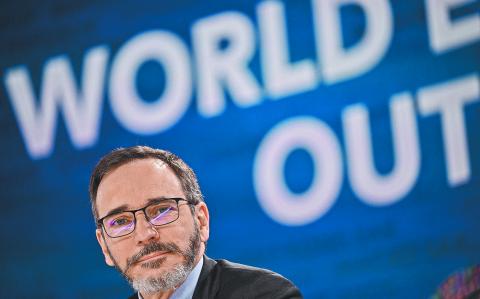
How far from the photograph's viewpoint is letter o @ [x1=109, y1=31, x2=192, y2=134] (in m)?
4.19

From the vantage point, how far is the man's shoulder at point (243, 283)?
2.10m

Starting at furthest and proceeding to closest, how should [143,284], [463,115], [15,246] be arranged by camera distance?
1. [15,246]
2. [463,115]
3. [143,284]

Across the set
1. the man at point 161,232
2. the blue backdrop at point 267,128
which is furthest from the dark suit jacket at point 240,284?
the blue backdrop at point 267,128

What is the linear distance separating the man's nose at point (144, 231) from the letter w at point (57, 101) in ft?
7.72

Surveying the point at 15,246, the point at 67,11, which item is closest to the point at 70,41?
the point at 67,11

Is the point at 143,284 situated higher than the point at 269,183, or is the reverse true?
the point at 269,183

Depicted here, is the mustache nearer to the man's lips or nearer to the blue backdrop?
the man's lips

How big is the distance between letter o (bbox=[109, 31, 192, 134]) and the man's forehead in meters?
1.99

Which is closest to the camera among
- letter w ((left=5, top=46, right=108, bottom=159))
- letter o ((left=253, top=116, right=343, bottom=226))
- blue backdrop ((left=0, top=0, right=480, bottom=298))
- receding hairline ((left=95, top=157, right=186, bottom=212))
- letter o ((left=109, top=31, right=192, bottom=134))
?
receding hairline ((left=95, top=157, right=186, bottom=212))

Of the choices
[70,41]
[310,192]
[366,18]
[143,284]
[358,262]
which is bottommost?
[143,284]

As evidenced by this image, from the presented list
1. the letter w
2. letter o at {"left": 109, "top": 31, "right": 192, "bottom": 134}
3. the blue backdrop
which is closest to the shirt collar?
the blue backdrop

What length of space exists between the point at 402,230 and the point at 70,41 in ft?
6.85

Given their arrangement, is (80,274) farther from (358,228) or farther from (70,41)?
(358,228)

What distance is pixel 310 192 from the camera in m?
3.84
